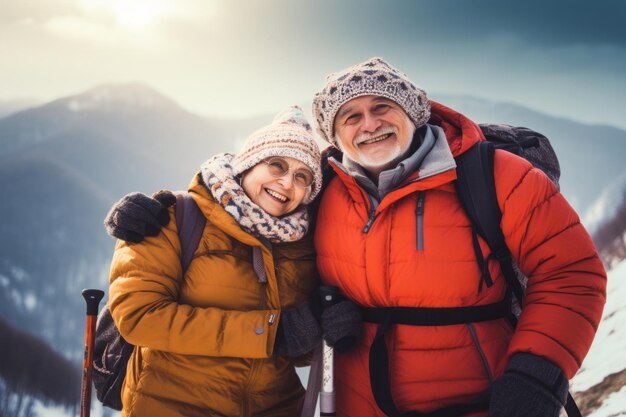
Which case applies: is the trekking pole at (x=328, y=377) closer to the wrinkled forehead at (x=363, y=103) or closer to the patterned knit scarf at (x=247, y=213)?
the patterned knit scarf at (x=247, y=213)

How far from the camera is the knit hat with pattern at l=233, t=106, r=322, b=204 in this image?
2.18 m

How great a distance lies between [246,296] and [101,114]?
46.7 ft

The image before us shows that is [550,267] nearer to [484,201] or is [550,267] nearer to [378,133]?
A: [484,201]

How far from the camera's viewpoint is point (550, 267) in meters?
1.63

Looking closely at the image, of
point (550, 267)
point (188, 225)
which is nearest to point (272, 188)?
point (188, 225)

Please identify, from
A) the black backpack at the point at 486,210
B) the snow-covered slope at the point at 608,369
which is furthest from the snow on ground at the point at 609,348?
the black backpack at the point at 486,210

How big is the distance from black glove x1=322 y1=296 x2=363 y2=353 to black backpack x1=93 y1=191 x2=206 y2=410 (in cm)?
80

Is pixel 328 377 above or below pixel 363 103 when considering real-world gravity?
below

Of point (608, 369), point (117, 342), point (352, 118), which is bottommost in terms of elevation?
point (608, 369)

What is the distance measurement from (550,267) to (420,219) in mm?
578

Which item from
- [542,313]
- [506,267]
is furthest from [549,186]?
[542,313]

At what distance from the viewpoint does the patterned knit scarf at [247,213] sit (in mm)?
2033

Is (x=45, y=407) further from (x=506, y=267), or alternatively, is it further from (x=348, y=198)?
(x=506, y=267)

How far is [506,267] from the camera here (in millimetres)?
1784
